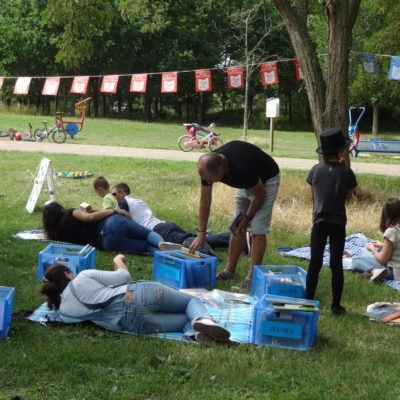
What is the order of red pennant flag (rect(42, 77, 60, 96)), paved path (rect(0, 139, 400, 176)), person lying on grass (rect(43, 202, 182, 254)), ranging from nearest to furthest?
person lying on grass (rect(43, 202, 182, 254)) → paved path (rect(0, 139, 400, 176)) → red pennant flag (rect(42, 77, 60, 96))

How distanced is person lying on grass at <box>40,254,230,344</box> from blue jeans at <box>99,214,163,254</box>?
235 cm

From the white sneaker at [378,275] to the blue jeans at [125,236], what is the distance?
2.32 metres

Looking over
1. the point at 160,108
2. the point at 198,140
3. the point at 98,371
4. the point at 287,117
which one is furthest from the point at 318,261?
the point at 287,117

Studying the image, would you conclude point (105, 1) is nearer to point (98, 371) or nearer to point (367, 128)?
point (98, 371)

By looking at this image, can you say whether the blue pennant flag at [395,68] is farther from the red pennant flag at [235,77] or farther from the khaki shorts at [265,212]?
the khaki shorts at [265,212]

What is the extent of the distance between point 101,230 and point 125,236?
28cm

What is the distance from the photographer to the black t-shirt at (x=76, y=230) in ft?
23.0

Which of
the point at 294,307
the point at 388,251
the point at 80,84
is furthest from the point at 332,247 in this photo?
the point at 80,84

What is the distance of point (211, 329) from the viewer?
434 cm

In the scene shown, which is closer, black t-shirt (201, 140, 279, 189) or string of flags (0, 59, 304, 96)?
black t-shirt (201, 140, 279, 189)

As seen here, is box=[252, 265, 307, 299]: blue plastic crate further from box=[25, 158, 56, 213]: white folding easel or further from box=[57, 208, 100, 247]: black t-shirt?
box=[25, 158, 56, 213]: white folding easel

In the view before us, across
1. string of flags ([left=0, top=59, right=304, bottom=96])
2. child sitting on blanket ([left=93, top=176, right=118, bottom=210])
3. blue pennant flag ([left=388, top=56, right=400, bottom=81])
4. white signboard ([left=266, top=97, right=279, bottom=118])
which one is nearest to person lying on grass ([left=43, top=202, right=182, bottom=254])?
child sitting on blanket ([left=93, top=176, right=118, bottom=210])

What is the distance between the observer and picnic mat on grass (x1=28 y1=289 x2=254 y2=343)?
4629 mm

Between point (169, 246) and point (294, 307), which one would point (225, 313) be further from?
point (169, 246)
